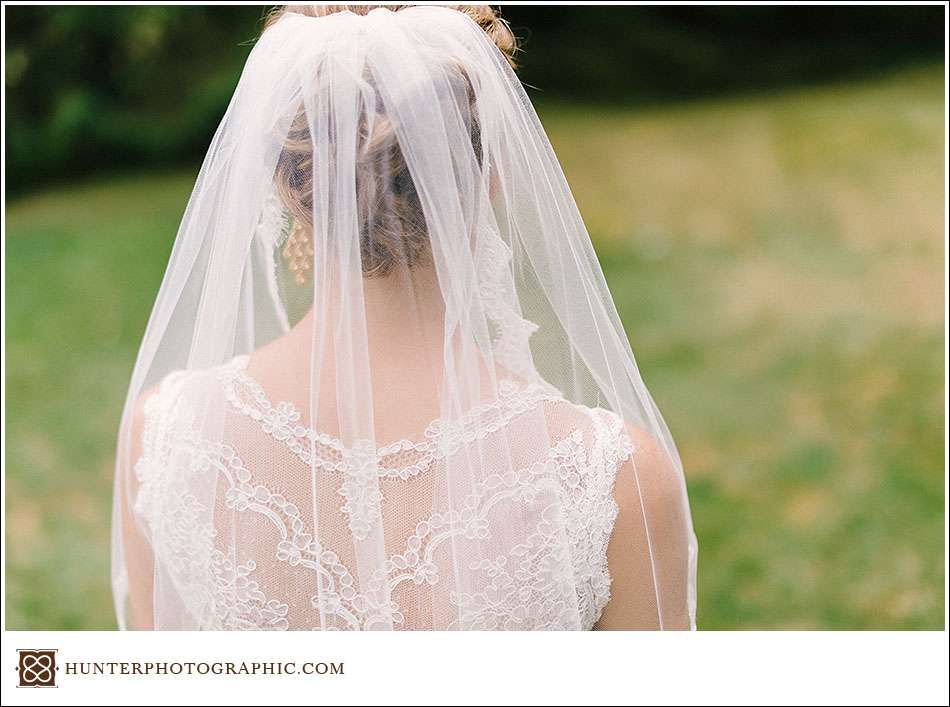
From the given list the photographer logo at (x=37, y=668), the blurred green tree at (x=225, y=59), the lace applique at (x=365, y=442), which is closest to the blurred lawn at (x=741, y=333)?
the blurred green tree at (x=225, y=59)

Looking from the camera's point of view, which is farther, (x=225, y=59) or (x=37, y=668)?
(x=225, y=59)

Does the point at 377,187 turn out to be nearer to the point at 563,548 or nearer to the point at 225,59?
the point at 563,548

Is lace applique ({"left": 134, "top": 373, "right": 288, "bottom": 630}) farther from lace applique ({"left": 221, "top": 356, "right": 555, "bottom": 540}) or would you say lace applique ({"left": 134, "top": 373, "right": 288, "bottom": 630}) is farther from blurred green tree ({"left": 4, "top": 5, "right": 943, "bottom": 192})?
blurred green tree ({"left": 4, "top": 5, "right": 943, "bottom": 192})

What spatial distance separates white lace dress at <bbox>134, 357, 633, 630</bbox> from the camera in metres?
1.07

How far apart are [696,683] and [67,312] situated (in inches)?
140

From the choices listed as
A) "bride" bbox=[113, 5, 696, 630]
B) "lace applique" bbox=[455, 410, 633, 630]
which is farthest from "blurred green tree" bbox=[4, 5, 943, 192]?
"lace applique" bbox=[455, 410, 633, 630]

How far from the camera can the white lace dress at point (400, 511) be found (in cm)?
107

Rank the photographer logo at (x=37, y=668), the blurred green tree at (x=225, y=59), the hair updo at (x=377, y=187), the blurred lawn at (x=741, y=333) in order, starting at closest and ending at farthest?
the hair updo at (x=377, y=187)
the photographer logo at (x=37, y=668)
the blurred lawn at (x=741, y=333)
the blurred green tree at (x=225, y=59)

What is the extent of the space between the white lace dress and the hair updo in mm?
197

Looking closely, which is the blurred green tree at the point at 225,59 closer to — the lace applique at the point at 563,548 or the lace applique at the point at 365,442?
the lace applique at the point at 365,442

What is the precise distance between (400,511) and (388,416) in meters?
0.11

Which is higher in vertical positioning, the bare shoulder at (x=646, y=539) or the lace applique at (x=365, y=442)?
the lace applique at (x=365, y=442)

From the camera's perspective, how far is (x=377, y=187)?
3.55 feet

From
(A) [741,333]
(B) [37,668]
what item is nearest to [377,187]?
(B) [37,668]
